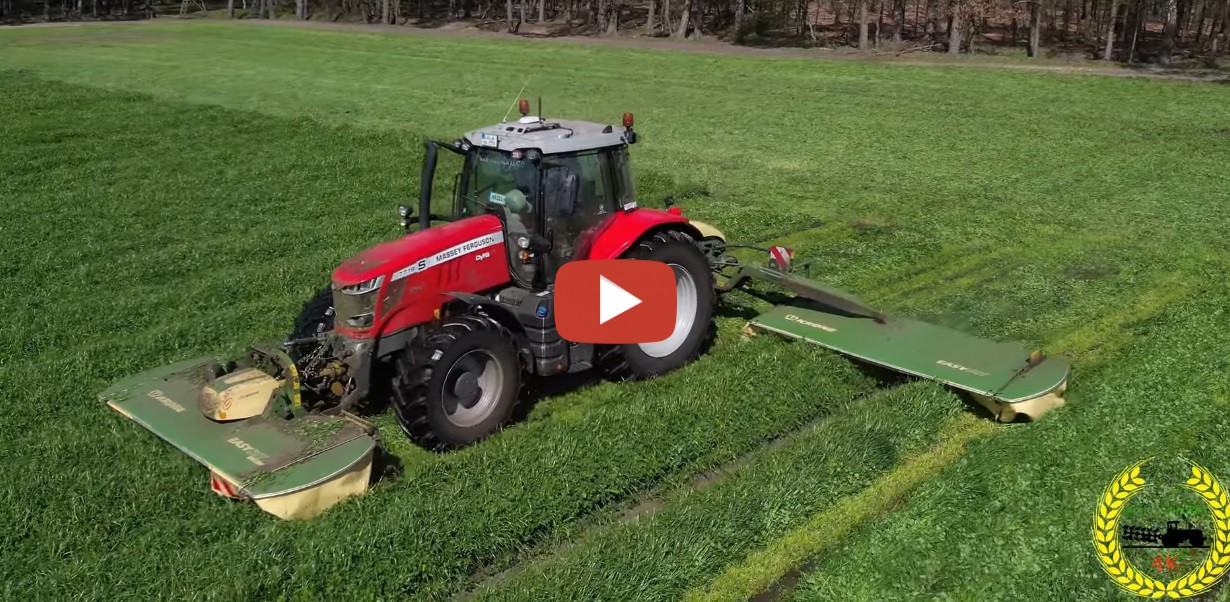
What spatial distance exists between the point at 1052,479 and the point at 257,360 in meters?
5.31

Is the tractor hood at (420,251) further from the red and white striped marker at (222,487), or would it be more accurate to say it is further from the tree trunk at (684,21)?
the tree trunk at (684,21)

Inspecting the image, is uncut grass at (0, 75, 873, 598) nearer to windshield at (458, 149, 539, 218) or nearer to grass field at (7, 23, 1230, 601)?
grass field at (7, 23, 1230, 601)

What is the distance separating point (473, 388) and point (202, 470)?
5.91 feet

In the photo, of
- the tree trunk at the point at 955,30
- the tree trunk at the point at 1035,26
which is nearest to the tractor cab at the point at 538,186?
the tree trunk at the point at 1035,26

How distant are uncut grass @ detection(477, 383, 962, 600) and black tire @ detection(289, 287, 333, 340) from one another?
8.79 ft

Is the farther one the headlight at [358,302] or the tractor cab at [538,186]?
the tractor cab at [538,186]

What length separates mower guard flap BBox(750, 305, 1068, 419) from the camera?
7.16 metres

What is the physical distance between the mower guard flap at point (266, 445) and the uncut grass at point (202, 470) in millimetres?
187

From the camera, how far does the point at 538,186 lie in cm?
711

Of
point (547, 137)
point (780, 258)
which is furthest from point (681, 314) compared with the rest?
point (547, 137)

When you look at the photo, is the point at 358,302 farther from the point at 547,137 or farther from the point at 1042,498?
the point at 1042,498

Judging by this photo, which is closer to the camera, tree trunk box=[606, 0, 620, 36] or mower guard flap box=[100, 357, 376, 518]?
mower guard flap box=[100, 357, 376, 518]

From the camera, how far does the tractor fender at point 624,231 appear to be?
744cm
